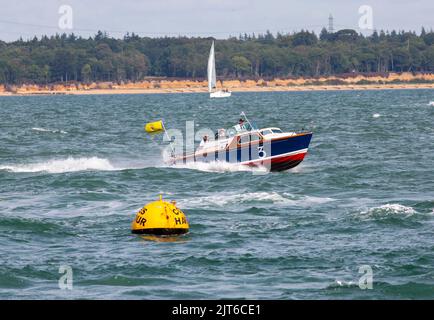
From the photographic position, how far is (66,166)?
48.9m

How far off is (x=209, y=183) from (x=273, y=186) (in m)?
2.84

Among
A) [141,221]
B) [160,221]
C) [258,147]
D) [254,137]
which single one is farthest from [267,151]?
[160,221]

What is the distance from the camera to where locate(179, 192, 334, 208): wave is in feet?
109

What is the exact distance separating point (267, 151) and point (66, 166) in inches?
438

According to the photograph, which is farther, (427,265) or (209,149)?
(209,149)

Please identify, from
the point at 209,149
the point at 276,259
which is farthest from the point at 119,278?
the point at 209,149

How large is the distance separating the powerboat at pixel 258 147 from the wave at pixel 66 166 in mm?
6011

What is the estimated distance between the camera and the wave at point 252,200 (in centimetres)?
3331

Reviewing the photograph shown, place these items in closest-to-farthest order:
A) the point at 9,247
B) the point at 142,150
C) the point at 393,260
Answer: the point at 393,260 → the point at 9,247 → the point at 142,150

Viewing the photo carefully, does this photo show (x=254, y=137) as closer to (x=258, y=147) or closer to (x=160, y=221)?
(x=258, y=147)

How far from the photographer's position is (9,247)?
2614 centimetres

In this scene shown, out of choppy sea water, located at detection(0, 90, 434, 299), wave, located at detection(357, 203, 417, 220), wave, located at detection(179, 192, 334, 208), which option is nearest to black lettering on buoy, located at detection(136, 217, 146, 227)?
choppy sea water, located at detection(0, 90, 434, 299)

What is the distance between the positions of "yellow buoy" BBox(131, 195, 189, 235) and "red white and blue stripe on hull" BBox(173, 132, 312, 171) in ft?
56.1
